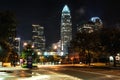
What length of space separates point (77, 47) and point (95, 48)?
19.7m

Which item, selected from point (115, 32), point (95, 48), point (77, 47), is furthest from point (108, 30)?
point (77, 47)

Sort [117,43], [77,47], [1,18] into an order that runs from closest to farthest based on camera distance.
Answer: [1,18] < [117,43] < [77,47]

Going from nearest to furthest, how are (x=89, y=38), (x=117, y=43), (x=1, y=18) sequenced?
(x=1, y=18)
(x=117, y=43)
(x=89, y=38)

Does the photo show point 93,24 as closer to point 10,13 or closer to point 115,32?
point 115,32

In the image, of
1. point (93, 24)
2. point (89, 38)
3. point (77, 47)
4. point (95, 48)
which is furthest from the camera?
point (93, 24)

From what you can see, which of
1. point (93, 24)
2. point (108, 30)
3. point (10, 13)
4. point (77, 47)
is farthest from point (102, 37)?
point (93, 24)

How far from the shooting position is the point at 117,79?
29.0 metres

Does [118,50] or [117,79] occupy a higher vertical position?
[118,50]

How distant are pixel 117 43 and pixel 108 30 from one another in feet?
13.6

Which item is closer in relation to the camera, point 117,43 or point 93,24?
point 117,43

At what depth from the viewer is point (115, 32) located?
243 ft

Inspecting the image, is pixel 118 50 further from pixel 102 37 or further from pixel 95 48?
pixel 95 48

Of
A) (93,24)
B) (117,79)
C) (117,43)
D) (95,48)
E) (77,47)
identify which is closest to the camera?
(117,79)

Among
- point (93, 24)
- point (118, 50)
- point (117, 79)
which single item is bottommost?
point (117, 79)
